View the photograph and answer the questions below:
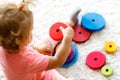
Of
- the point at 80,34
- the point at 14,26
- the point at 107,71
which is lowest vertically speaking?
the point at 107,71

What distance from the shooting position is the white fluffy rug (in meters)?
1.16

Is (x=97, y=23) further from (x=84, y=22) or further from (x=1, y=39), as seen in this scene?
(x=1, y=39)

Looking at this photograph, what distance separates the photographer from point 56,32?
1229 millimetres

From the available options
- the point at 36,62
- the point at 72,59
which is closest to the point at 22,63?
the point at 36,62

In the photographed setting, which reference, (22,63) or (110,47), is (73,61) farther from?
(22,63)

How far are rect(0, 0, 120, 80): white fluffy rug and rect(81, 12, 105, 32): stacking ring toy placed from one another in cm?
3

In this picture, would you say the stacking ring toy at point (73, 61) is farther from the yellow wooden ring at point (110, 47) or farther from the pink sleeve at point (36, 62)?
the pink sleeve at point (36, 62)

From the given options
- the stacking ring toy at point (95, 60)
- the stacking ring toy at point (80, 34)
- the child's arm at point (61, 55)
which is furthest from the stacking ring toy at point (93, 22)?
the child's arm at point (61, 55)

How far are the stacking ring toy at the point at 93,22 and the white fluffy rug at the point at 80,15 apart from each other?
Result: 0.03 metres

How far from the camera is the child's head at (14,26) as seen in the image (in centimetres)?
74

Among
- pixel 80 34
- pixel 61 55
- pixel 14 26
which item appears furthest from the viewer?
pixel 80 34

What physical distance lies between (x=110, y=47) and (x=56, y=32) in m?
0.25

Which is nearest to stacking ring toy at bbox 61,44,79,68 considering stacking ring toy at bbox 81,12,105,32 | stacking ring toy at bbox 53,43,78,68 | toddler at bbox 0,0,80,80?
stacking ring toy at bbox 53,43,78,68

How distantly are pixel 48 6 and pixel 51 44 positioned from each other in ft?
0.87
